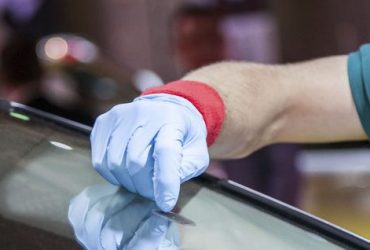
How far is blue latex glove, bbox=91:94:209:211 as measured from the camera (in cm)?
159

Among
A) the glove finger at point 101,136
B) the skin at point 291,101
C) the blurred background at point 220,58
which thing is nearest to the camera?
the glove finger at point 101,136

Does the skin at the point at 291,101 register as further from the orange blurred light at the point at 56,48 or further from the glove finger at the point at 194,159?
the orange blurred light at the point at 56,48

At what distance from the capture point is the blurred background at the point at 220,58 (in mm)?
4316

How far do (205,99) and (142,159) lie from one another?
0.95ft

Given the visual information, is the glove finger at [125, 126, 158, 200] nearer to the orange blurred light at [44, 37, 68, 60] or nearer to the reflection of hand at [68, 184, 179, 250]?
the reflection of hand at [68, 184, 179, 250]

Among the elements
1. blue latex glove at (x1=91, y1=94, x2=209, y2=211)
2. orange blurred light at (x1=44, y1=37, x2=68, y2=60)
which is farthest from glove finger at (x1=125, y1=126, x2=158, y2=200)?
orange blurred light at (x1=44, y1=37, x2=68, y2=60)

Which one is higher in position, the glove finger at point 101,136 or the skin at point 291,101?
the glove finger at point 101,136

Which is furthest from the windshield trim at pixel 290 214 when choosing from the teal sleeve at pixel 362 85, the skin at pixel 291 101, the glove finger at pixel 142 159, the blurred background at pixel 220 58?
the blurred background at pixel 220 58

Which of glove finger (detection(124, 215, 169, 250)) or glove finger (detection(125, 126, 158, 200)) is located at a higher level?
glove finger (detection(125, 126, 158, 200))

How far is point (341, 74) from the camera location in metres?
2.17

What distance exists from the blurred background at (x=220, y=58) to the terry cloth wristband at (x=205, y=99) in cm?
120

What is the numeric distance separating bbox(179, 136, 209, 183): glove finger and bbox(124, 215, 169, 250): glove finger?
13 centimetres

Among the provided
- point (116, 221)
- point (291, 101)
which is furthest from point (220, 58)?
point (116, 221)

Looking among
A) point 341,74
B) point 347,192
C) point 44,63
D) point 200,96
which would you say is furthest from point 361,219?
point 200,96
